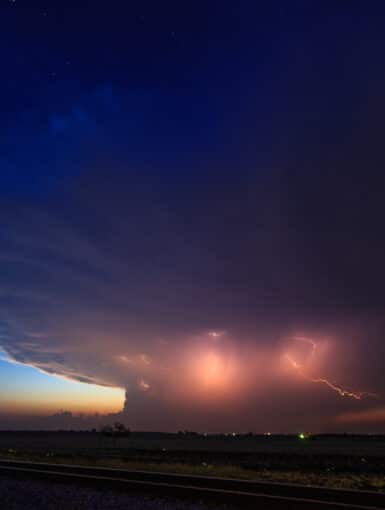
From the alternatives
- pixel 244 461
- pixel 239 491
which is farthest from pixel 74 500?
pixel 244 461

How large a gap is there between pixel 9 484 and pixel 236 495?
7.96 m

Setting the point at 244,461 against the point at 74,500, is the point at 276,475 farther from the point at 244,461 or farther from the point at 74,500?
the point at 244,461

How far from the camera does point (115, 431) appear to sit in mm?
67188

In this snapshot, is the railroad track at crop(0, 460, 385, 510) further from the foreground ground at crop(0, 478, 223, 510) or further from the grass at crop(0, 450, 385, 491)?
the grass at crop(0, 450, 385, 491)

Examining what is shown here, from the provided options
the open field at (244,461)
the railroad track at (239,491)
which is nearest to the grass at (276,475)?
the open field at (244,461)

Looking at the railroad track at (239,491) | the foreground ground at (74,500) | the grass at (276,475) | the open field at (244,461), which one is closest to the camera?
the railroad track at (239,491)

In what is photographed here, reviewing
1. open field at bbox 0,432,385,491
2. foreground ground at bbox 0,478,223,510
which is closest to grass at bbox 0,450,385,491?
open field at bbox 0,432,385,491

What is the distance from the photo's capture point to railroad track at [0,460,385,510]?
10508mm

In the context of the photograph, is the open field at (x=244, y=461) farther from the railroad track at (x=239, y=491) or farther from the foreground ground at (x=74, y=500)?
the foreground ground at (x=74, y=500)

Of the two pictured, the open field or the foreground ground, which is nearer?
the foreground ground

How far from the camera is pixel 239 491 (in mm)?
12500

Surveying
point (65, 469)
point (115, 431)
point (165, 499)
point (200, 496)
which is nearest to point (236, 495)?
point (200, 496)

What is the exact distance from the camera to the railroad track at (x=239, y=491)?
10.5 metres

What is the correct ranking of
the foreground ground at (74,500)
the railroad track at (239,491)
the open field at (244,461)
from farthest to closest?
the open field at (244,461) → the foreground ground at (74,500) → the railroad track at (239,491)
